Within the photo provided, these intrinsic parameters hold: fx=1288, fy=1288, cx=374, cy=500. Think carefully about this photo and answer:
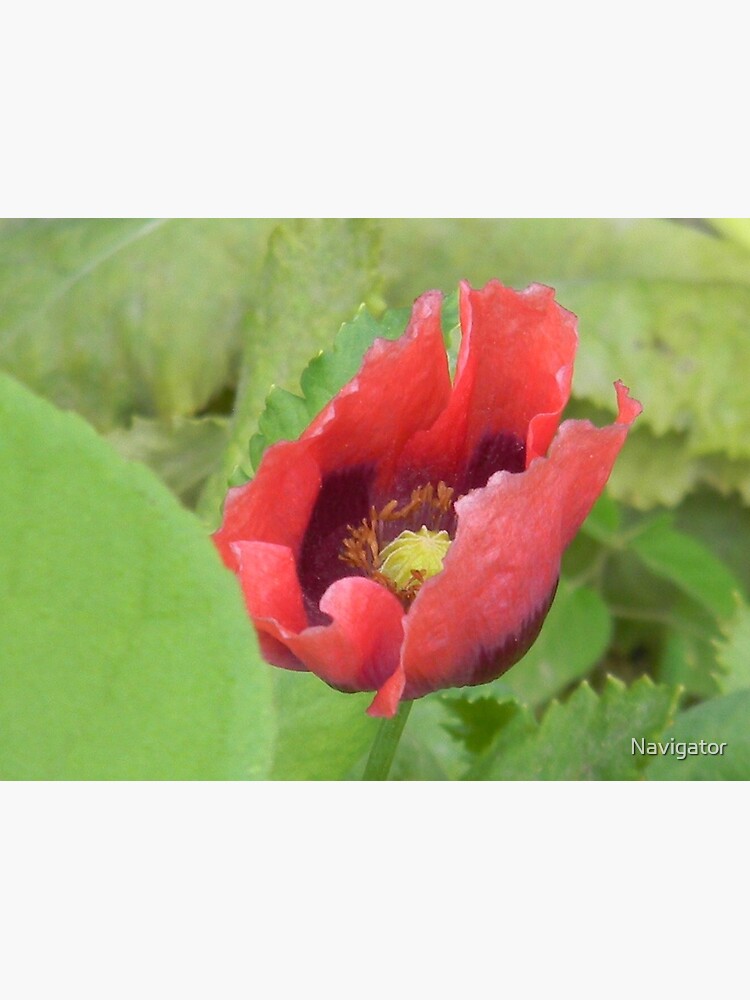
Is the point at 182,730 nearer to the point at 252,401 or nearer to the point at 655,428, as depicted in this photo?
the point at 252,401

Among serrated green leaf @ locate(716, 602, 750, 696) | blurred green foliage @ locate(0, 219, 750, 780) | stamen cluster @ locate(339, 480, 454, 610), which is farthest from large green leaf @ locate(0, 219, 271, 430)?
serrated green leaf @ locate(716, 602, 750, 696)

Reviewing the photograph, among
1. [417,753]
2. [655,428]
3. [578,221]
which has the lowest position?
[417,753]

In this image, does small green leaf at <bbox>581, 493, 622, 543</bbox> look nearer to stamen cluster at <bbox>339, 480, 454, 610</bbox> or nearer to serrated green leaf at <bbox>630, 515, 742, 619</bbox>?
serrated green leaf at <bbox>630, 515, 742, 619</bbox>

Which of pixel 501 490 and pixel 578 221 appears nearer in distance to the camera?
pixel 501 490

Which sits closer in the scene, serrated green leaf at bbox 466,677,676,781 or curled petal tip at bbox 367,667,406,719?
curled petal tip at bbox 367,667,406,719

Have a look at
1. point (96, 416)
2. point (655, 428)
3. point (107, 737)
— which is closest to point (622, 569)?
point (655, 428)

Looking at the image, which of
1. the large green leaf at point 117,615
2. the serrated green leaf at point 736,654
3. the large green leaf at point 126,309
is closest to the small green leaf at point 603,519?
the serrated green leaf at point 736,654
